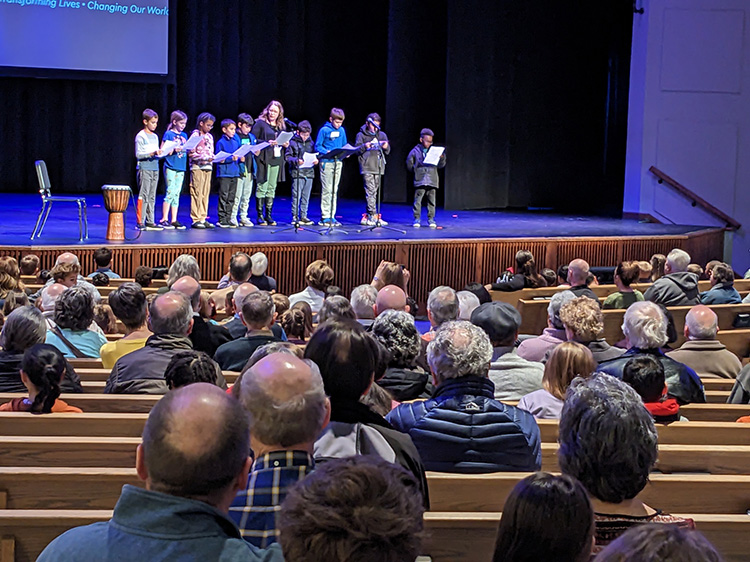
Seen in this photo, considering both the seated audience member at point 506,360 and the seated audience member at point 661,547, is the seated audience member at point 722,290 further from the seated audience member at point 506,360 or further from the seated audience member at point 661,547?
the seated audience member at point 661,547

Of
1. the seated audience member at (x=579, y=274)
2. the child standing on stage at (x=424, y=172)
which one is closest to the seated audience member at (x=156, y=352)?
the seated audience member at (x=579, y=274)

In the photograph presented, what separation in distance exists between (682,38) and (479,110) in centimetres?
293

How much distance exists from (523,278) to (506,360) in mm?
4007

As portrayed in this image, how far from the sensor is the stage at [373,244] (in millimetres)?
8766

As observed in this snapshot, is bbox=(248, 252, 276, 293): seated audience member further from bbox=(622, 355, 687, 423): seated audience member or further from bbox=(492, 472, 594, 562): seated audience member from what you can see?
bbox=(492, 472, 594, 562): seated audience member

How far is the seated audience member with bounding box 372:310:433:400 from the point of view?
352 centimetres

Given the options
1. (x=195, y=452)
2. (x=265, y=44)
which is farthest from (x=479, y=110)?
(x=195, y=452)

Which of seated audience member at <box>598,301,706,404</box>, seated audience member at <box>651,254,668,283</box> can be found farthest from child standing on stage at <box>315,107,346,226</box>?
seated audience member at <box>598,301,706,404</box>

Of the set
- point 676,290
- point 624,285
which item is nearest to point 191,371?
point 624,285

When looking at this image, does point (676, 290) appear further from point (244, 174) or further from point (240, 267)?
point (244, 174)

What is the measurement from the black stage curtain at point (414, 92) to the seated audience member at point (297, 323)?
9397mm

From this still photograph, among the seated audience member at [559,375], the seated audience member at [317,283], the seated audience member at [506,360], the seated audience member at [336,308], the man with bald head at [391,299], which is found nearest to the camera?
the seated audience member at [559,375]

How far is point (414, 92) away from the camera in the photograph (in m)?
14.2

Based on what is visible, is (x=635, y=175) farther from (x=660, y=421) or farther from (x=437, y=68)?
(x=660, y=421)
